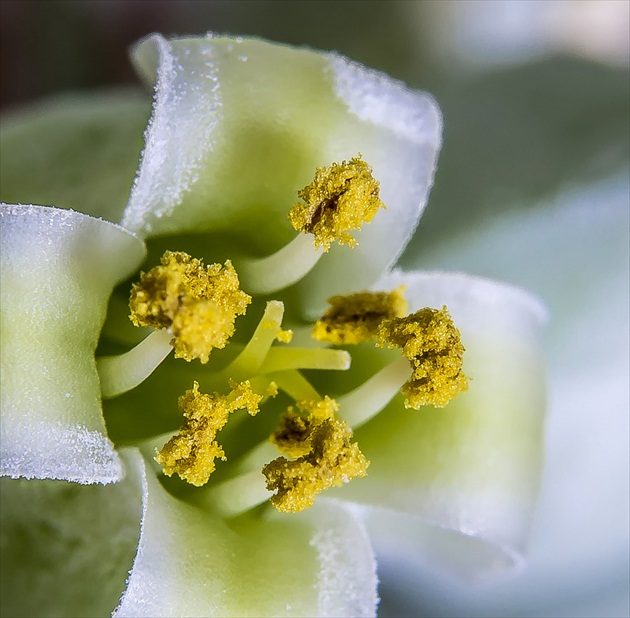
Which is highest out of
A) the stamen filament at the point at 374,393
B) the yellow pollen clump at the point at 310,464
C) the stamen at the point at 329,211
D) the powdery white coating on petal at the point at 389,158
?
the powdery white coating on petal at the point at 389,158

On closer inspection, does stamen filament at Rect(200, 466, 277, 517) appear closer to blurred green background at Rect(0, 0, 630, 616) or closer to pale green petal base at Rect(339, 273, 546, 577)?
pale green petal base at Rect(339, 273, 546, 577)

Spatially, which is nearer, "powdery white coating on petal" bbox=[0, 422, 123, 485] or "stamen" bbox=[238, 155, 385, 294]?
"powdery white coating on petal" bbox=[0, 422, 123, 485]

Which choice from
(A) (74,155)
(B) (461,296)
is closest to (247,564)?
(B) (461,296)

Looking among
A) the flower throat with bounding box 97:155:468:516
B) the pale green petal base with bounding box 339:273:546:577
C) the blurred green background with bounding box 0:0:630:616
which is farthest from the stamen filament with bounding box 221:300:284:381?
the blurred green background with bounding box 0:0:630:616

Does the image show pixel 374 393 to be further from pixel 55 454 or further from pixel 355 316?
pixel 55 454

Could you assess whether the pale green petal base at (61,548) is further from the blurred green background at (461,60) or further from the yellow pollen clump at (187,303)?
the blurred green background at (461,60)

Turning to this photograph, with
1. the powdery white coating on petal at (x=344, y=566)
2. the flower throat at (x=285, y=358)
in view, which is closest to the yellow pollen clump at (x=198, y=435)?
the flower throat at (x=285, y=358)
